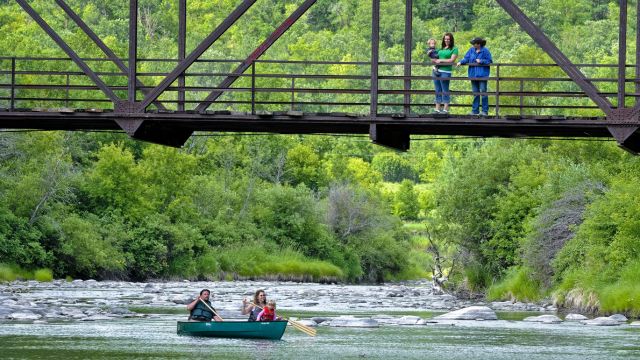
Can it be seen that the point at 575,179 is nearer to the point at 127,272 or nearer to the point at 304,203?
the point at 127,272

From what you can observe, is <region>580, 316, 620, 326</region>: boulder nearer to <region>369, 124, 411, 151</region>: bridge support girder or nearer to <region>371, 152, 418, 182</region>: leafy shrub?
<region>369, 124, 411, 151</region>: bridge support girder

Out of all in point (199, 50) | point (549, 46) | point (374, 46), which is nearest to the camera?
point (549, 46)

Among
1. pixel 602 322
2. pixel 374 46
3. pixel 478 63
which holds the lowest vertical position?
pixel 602 322

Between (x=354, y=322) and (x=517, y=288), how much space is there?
65.9 ft

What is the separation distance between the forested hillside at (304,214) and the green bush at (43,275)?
728mm

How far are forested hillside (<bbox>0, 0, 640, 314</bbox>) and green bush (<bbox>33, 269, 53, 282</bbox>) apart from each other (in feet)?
2.39

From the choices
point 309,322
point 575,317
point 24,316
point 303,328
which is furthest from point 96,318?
point 575,317

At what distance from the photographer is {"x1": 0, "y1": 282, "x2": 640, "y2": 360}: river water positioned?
37219 mm

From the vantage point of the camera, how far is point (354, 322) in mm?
47750

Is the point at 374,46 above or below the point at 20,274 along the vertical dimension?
above

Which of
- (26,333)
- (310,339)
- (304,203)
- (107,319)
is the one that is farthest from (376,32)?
(304,203)

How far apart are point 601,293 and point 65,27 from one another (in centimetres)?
14617

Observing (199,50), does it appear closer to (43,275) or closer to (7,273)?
(7,273)

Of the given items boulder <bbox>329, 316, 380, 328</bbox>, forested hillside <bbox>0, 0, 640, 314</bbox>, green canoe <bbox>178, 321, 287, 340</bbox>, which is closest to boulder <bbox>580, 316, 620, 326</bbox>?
forested hillside <bbox>0, 0, 640, 314</bbox>
